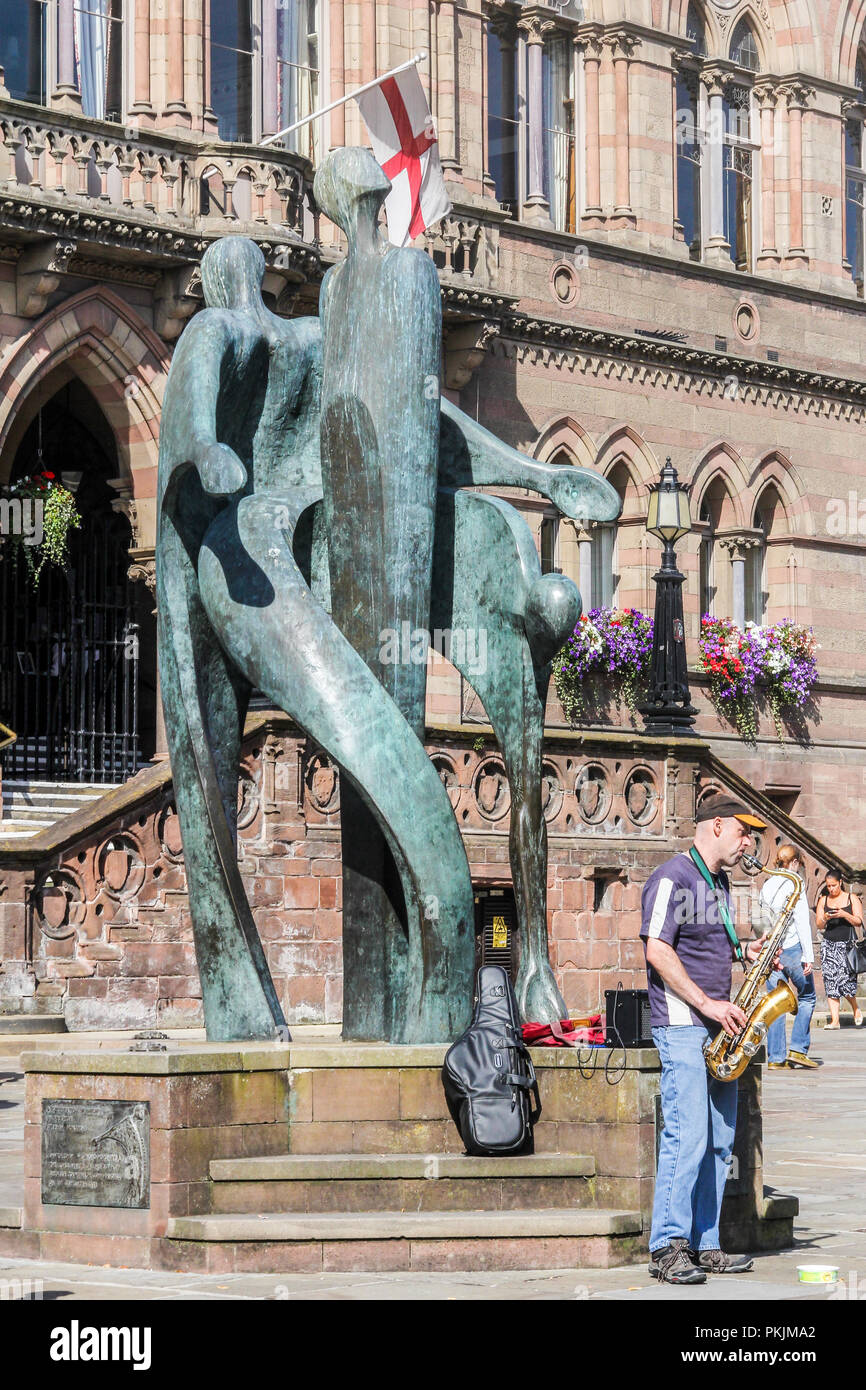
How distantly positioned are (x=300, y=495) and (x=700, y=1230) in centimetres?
346

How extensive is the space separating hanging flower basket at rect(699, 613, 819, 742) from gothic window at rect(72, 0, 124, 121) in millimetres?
9716

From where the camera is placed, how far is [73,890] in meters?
20.0

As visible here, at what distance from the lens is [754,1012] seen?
29.8 ft

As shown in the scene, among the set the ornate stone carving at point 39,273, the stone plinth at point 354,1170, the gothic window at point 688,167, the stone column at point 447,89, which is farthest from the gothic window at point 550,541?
the stone plinth at point 354,1170

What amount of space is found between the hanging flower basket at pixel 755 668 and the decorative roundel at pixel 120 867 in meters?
11.8

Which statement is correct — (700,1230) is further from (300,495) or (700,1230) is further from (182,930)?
(182,930)

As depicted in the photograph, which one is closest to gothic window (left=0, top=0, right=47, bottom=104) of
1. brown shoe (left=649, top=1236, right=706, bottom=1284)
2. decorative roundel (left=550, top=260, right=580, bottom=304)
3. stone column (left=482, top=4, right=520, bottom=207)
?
stone column (left=482, top=4, right=520, bottom=207)

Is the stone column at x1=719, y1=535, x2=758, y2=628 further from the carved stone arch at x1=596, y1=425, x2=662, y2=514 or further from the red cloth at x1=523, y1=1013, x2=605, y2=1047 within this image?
the red cloth at x1=523, y1=1013, x2=605, y2=1047

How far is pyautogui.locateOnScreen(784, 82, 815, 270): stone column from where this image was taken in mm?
33688

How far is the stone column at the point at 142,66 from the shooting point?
997 inches

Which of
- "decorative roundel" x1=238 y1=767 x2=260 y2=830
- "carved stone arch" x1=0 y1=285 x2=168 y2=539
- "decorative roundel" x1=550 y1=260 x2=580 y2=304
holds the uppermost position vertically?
"decorative roundel" x1=550 y1=260 x2=580 y2=304

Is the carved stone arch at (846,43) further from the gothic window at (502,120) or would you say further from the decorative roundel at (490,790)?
the decorative roundel at (490,790)

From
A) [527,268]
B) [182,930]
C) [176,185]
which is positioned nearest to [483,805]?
[182,930]

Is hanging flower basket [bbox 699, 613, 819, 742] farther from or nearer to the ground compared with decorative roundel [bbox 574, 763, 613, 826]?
farther from the ground
